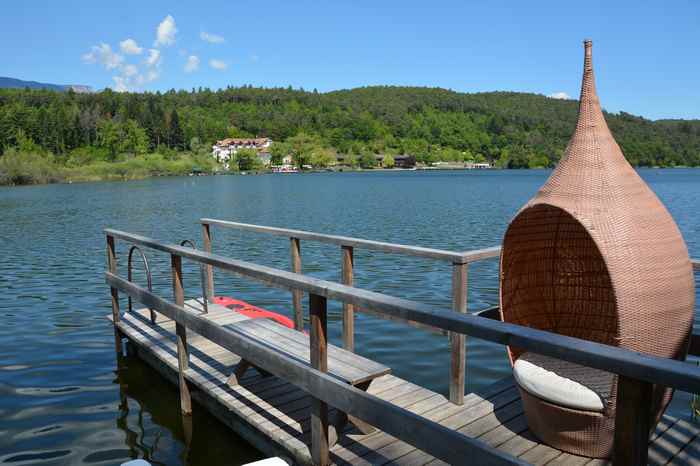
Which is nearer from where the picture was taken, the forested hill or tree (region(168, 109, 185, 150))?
the forested hill

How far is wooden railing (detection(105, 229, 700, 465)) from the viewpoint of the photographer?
1940 mm

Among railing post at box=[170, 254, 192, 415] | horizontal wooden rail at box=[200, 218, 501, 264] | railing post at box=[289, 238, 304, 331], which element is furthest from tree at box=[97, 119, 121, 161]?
railing post at box=[170, 254, 192, 415]

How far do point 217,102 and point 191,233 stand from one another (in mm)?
158505

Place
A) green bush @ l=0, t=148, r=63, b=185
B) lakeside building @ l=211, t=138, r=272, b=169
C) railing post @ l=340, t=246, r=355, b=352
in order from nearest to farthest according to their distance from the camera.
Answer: railing post @ l=340, t=246, r=355, b=352 < green bush @ l=0, t=148, r=63, b=185 < lakeside building @ l=211, t=138, r=272, b=169

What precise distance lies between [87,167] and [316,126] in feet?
274

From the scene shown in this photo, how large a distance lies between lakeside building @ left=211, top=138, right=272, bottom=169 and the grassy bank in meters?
9.43

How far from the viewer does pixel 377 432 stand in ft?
13.4

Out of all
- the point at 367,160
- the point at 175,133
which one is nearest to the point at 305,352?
the point at 175,133

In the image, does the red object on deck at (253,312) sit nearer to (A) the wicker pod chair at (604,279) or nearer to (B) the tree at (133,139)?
(A) the wicker pod chair at (604,279)

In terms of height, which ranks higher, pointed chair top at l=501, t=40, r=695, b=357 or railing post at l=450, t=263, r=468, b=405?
pointed chair top at l=501, t=40, r=695, b=357

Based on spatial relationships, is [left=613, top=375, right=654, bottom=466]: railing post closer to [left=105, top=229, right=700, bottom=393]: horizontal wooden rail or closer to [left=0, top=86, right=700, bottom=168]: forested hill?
[left=105, top=229, right=700, bottom=393]: horizontal wooden rail

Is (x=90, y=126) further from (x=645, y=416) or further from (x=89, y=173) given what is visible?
(x=645, y=416)

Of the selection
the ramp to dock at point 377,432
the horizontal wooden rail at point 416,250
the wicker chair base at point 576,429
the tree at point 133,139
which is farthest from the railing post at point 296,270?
the tree at point 133,139

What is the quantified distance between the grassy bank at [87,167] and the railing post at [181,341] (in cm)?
8187
